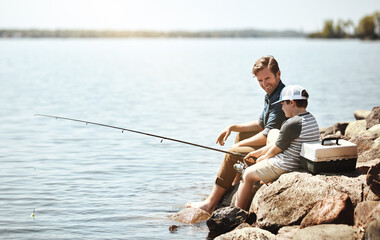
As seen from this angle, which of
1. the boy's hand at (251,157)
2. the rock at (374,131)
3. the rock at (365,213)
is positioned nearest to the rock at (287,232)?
the rock at (365,213)

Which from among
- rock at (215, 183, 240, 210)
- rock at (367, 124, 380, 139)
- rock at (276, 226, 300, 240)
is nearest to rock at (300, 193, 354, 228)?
rock at (276, 226, 300, 240)

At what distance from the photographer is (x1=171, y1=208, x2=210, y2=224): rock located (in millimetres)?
→ 6648

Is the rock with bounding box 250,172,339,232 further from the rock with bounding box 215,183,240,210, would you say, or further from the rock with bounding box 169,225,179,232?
the rock with bounding box 169,225,179,232

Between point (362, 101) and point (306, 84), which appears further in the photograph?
point (306, 84)

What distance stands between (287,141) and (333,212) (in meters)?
0.83

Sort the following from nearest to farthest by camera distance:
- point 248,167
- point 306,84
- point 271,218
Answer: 1. point 271,218
2. point 248,167
3. point 306,84

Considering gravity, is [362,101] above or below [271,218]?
below

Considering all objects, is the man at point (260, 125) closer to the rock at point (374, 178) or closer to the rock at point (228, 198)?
the rock at point (228, 198)

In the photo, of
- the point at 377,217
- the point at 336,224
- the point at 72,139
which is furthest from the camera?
the point at 72,139

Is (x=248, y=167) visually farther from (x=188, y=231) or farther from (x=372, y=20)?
(x=372, y=20)

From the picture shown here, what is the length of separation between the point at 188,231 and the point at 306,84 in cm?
2347

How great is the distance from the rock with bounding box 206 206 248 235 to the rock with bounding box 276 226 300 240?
61cm

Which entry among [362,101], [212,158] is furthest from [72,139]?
[362,101]

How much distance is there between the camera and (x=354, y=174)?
5.67 m
